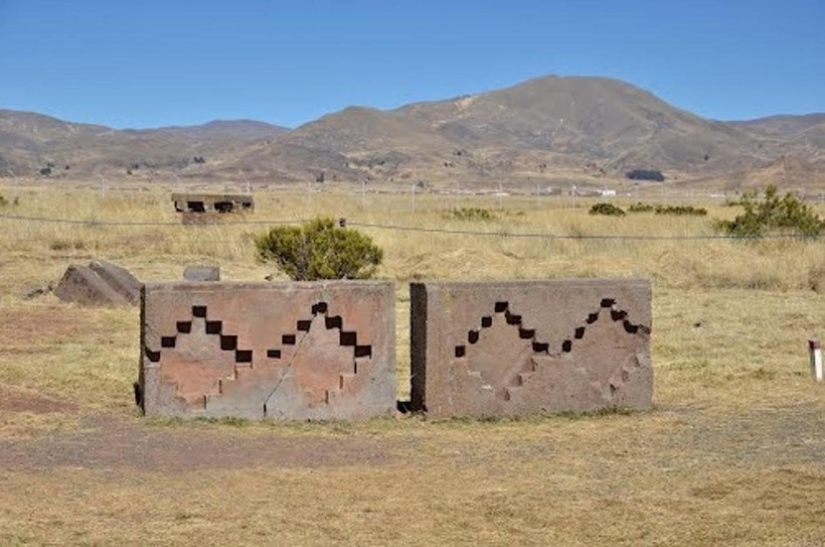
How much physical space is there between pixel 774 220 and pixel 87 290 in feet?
55.9

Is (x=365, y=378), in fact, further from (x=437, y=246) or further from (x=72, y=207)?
(x=72, y=207)

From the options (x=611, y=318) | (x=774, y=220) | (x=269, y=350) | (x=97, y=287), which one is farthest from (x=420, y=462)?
(x=774, y=220)

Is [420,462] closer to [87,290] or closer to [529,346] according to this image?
[529,346]

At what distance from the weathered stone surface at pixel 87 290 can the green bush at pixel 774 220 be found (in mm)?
14695

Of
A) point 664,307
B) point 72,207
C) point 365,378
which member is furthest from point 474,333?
point 72,207

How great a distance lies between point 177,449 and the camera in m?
9.40

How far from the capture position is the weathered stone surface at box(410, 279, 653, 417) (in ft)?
35.1

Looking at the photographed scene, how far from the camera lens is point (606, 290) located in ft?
36.8

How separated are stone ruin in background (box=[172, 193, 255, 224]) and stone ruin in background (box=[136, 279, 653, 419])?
64.0 ft

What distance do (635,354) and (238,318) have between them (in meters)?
3.71

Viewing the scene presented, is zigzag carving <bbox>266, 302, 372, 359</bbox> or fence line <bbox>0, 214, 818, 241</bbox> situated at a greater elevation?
fence line <bbox>0, 214, 818, 241</bbox>

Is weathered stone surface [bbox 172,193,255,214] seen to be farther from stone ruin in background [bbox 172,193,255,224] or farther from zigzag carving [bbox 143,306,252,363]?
zigzag carving [bbox 143,306,252,363]

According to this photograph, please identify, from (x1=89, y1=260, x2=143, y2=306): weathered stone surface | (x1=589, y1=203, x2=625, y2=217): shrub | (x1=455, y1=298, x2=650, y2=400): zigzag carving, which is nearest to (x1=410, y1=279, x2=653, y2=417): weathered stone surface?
(x1=455, y1=298, x2=650, y2=400): zigzag carving

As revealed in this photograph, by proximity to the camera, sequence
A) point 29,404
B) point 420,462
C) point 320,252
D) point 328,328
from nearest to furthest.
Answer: point 420,462
point 328,328
point 29,404
point 320,252
